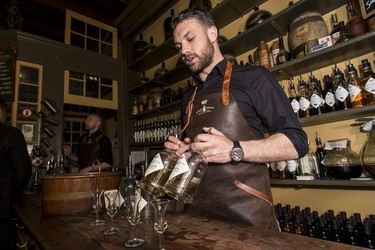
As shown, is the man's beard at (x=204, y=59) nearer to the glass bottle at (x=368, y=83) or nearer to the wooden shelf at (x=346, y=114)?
the wooden shelf at (x=346, y=114)

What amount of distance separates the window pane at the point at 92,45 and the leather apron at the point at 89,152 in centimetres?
174

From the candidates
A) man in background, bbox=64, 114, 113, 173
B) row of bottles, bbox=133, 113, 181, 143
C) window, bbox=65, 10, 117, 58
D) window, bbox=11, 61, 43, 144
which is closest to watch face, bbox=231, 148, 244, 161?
row of bottles, bbox=133, 113, 181, 143

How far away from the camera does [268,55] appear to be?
1983 millimetres

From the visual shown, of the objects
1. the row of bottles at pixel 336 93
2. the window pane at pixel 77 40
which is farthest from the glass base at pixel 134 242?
the window pane at pixel 77 40

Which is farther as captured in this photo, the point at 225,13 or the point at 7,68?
the point at 7,68

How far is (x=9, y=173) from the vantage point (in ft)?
6.26

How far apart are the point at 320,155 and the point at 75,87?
355 cm

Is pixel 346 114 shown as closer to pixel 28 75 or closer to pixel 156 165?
pixel 156 165

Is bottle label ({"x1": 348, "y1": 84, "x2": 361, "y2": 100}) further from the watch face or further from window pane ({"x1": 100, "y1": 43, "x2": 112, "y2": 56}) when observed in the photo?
window pane ({"x1": 100, "y1": 43, "x2": 112, "y2": 56})

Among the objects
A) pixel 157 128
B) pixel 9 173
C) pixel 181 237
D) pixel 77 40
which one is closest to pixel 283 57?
pixel 181 237

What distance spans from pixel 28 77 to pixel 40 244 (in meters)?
3.25

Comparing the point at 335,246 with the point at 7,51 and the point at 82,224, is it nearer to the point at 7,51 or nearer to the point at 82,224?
the point at 82,224

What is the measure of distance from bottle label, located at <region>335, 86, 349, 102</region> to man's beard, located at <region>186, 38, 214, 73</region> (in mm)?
938

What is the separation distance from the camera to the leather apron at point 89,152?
3.28 metres
